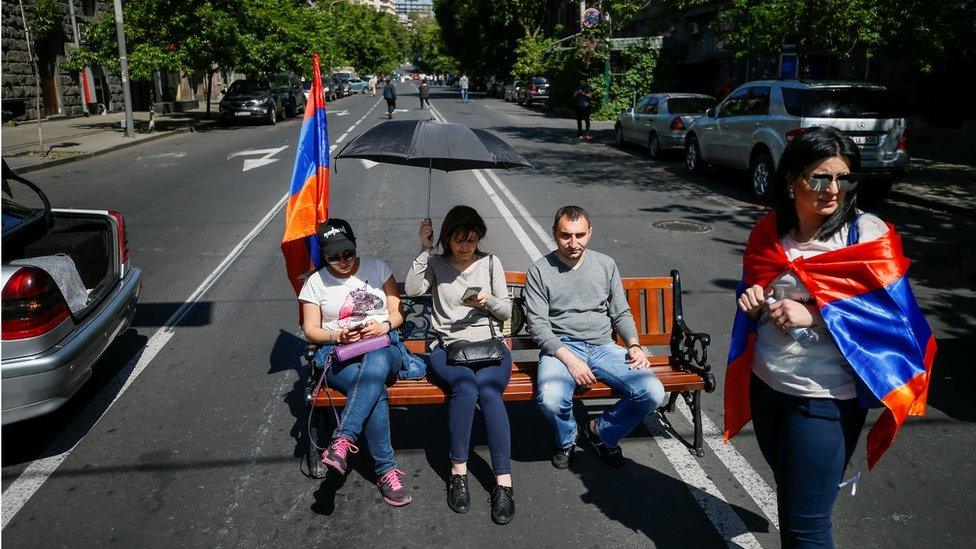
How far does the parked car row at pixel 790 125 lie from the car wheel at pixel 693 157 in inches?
0.8

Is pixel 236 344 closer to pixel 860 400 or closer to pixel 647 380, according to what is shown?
pixel 647 380

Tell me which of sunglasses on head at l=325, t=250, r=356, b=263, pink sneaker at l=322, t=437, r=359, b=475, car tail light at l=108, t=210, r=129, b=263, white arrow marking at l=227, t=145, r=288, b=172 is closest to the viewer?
pink sneaker at l=322, t=437, r=359, b=475

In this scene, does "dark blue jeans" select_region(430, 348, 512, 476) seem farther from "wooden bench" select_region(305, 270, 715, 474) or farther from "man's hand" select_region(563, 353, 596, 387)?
"man's hand" select_region(563, 353, 596, 387)

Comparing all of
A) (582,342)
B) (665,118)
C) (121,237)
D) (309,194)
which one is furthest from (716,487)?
(665,118)

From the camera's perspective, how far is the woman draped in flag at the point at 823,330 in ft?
7.64

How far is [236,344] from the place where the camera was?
586cm

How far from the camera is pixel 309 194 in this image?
13.7 ft

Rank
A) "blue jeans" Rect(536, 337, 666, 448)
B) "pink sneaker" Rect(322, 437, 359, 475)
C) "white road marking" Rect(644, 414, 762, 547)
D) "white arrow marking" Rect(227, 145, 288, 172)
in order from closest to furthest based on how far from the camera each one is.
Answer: "white road marking" Rect(644, 414, 762, 547)
"pink sneaker" Rect(322, 437, 359, 475)
"blue jeans" Rect(536, 337, 666, 448)
"white arrow marking" Rect(227, 145, 288, 172)

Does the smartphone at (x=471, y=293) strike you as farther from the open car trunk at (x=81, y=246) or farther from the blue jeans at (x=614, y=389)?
the open car trunk at (x=81, y=246)

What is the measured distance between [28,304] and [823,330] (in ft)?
12.3

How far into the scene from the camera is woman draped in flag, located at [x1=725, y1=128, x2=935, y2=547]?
233cm

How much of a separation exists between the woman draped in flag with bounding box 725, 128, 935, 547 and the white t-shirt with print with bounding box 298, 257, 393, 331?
2.16m

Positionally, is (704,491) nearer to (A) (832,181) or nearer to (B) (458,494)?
(B) (458,494)

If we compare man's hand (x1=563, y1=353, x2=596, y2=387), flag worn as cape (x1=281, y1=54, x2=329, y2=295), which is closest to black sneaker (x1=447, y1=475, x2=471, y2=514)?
man's hand (x1=563, y1=353, x2=596, y2=387)
